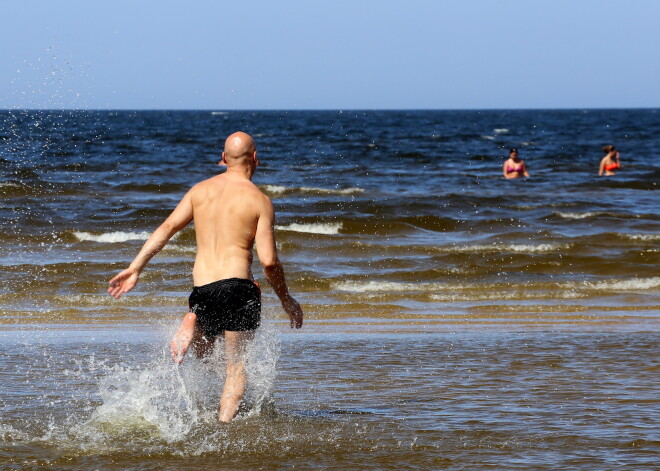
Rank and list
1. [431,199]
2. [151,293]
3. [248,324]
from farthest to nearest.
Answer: [431,199] → [151,293] → [248,324]

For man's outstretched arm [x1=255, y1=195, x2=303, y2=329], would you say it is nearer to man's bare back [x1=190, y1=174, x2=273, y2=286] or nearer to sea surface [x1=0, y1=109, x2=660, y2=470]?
man's bare back [x1=190, y1=174, x2=273, y2=286]

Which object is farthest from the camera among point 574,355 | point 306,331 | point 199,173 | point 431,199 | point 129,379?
point 199,173

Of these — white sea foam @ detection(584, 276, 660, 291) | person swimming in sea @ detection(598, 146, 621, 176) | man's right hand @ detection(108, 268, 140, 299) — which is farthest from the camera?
person swimming in sea @ detection(598, 146, 621, 176)

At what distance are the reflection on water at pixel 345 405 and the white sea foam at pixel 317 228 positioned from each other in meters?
8.77

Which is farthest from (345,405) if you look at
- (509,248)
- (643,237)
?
(643,237)

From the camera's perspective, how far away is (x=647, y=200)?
22422 millimetres

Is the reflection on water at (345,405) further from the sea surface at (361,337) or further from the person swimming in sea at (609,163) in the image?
the person swimming in sea at (609,163)

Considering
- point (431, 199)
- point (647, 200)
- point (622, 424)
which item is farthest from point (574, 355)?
point (647, 200)

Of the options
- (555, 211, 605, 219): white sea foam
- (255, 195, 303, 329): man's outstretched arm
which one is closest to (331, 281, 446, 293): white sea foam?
(255, 195, 303, 329): man's outstretched arm

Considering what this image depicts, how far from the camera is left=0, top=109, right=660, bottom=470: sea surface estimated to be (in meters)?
4.83

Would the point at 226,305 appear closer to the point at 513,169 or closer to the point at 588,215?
the point at 588,215

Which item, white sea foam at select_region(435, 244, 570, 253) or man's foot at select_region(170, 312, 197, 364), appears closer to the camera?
man's foot at select_region(170, 312, 197, 364)

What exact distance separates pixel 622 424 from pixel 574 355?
84.3 inches

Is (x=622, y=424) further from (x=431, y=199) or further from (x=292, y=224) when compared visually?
(x=431, y=199)
